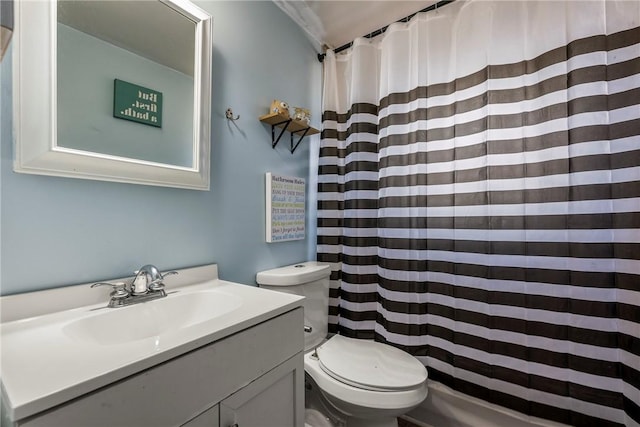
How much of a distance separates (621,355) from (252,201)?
152 centimetres

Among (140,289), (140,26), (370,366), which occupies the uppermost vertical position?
(140,26)

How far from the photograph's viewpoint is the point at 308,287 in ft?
4.17

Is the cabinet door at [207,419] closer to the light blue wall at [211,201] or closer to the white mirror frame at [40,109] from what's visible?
the light blue wall at [211,201]

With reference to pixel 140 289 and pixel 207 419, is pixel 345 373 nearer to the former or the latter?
pixel 207 419

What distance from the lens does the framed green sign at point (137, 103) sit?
0.83m

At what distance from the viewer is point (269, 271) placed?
127 centimetres

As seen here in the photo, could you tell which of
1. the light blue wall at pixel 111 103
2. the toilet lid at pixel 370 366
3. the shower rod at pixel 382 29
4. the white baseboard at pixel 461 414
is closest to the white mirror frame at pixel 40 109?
the light blue wall at pixel 111 103

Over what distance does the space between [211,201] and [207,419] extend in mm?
730

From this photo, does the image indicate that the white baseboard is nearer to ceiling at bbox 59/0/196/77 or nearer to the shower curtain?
the shower curtain

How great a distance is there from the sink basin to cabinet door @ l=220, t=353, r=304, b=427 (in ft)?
0.68

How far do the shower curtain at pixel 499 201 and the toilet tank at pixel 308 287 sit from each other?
20 cm

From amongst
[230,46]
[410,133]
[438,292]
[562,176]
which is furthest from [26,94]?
[562,176]

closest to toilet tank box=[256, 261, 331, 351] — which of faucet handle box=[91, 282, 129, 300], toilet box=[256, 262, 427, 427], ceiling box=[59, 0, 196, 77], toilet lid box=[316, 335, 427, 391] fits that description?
toilet box=[256, 262, 427, 427]

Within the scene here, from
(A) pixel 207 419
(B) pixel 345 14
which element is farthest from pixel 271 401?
(B) pixel 345 14
